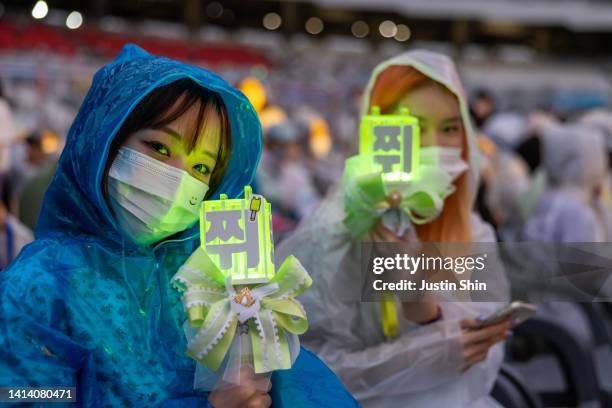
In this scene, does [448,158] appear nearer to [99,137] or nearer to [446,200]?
[446,200]

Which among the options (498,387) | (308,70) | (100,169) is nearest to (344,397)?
(100,169)

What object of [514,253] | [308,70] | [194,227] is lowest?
[194,227]

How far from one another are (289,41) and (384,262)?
1032 inches

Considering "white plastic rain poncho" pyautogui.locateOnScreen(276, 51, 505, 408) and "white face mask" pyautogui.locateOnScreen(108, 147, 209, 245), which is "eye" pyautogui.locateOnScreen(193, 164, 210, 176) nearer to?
"white face mask" pyautogui.locateOnScreen(108, 147, 209, 245)

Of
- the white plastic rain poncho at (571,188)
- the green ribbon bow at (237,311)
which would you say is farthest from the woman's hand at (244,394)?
the white plastic rain poncho at (571,188)

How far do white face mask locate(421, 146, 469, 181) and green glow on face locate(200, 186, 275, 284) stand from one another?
842 millimetres

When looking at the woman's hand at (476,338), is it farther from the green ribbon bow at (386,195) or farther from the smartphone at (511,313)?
the green ribbon bow at (386,195)

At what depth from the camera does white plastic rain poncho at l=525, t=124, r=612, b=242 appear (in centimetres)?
483

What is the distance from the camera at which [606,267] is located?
6.63 ft

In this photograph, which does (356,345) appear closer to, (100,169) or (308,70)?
(100,169)

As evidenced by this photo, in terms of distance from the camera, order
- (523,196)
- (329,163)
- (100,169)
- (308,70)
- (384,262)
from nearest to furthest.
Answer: (100,169) → (384,262) → (523,196) → (329,163) → (308,70)

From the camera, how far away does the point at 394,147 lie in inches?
81.8

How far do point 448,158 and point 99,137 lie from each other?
1.01 metres

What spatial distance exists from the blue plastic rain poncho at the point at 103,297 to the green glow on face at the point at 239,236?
183 millimetres
